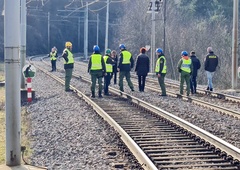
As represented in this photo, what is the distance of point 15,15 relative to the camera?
287 inches

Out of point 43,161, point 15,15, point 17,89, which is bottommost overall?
point 43,161

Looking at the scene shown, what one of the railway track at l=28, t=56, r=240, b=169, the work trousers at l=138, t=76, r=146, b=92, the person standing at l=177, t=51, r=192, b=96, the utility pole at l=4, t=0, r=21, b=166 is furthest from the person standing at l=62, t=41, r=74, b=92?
the utility pole at l=4, t=0, r=21, b=166

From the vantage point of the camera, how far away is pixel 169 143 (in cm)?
996

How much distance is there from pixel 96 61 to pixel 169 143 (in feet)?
28.6

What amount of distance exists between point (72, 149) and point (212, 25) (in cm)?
5182

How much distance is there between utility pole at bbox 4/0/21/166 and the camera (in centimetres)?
729

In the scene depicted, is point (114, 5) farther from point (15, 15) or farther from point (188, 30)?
point (15, 15)

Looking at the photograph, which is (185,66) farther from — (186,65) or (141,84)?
(141,84)

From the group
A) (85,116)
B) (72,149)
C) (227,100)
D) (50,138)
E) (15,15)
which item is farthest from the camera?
(227,100)

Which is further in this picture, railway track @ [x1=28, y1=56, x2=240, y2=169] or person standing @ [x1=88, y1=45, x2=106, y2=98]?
person standing @ [x1=88, y1=45, x2=106, y2=98]

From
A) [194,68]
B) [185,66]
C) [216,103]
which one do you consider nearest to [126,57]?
[185,66]

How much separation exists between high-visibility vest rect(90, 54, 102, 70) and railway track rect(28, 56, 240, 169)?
4046mm

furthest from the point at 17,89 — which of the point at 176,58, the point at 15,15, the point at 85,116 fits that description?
the point at 176,58

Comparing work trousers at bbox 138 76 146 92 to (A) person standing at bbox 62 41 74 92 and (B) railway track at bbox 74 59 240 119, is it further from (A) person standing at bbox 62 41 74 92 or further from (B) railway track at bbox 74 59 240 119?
(A) person standing at bbox 62 41 74 92
